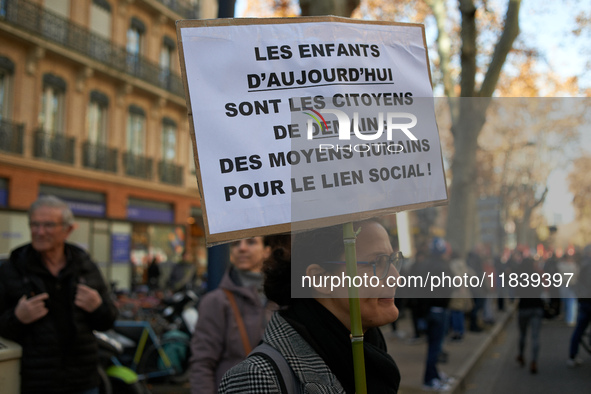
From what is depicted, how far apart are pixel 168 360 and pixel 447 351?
223 inches

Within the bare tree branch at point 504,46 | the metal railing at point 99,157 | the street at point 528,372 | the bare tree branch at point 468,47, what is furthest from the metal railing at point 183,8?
the street at point 528,372

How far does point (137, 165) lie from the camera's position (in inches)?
1017

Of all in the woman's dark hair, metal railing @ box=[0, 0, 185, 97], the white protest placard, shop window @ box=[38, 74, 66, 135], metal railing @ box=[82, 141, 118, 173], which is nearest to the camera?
the white protest placard

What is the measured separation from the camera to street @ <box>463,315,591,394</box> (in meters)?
5.97

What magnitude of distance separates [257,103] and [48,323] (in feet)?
6.75

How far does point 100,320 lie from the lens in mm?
3609

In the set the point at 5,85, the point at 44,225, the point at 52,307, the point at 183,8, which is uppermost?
the point at 183,8

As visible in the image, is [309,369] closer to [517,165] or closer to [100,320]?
[100,320]

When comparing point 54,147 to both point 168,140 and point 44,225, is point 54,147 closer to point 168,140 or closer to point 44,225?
point 168,140

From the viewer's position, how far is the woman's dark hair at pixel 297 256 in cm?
212

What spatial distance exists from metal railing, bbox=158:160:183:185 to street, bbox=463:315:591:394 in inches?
701

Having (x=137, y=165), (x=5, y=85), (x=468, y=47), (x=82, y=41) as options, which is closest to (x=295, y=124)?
(x=468, y=47)

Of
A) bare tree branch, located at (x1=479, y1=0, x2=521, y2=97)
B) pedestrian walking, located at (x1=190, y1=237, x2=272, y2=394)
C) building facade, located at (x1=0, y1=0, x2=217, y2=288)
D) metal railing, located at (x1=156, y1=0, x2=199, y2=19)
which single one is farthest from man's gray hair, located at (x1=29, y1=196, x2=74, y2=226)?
metal railing, located at (x1=156, y1=0, x2=199, y2=19)

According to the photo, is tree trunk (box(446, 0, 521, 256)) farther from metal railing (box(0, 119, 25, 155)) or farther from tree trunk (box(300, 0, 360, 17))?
metal railing (box(0, 119, 25, 155))
